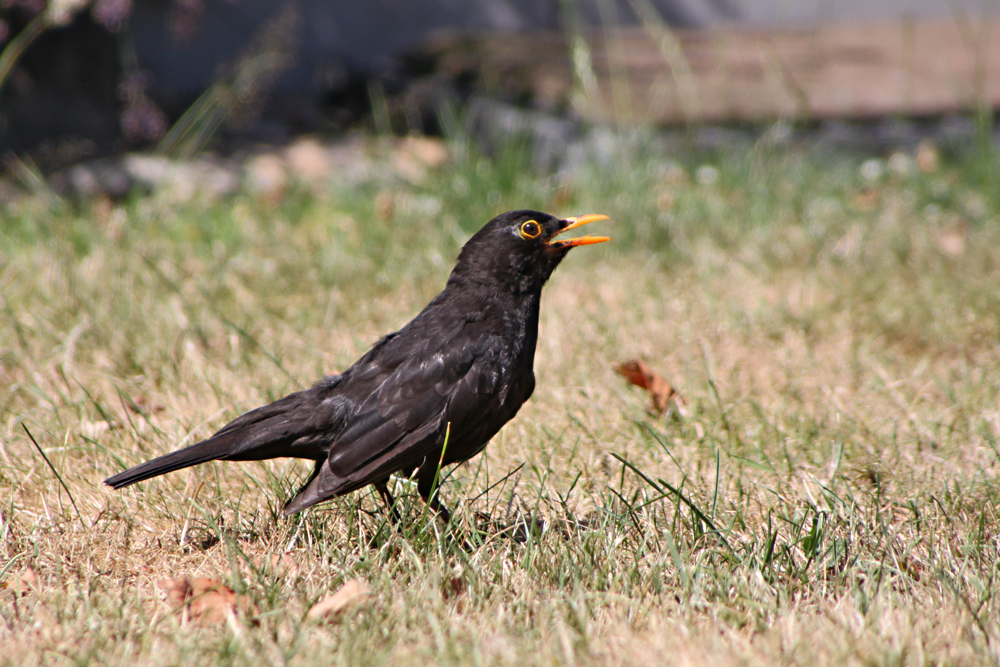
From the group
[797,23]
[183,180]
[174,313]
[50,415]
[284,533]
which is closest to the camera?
[284,533]

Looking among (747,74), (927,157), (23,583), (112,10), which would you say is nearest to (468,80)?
(747,74)

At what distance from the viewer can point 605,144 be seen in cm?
590

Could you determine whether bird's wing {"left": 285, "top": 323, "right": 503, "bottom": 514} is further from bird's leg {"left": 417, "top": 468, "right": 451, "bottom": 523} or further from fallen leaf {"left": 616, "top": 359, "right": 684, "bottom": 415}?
fallen leaf {"left": 616, "top": 359, "right": 684, "bottom": 415}

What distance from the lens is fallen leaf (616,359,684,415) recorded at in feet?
10.7

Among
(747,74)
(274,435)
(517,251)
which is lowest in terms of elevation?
(747,74)

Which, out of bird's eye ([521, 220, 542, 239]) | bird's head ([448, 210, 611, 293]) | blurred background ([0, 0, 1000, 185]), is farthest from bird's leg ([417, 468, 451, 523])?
blurred background ([0, 0, 1000, 185])

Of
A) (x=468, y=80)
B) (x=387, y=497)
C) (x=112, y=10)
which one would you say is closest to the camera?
(x=387, y=497)

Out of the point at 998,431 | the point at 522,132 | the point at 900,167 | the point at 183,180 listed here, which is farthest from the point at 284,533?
the point at 900,167

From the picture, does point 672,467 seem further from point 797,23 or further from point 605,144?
point 797,23

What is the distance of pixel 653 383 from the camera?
132 inches

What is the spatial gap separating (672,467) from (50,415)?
7.03 ft

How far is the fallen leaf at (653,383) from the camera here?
128 inches

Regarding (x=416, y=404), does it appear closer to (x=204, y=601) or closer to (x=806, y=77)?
(x=204, y=601)

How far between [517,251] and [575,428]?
0.67m
